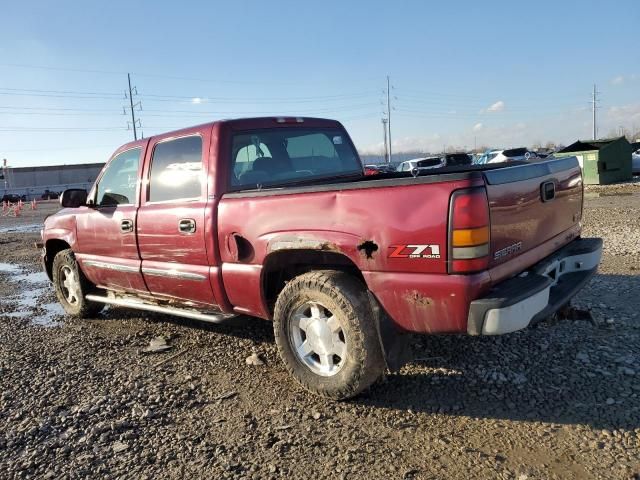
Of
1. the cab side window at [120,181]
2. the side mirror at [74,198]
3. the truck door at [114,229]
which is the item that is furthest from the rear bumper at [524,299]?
the side mirror at [74,198]

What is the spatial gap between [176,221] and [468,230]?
8.15ft

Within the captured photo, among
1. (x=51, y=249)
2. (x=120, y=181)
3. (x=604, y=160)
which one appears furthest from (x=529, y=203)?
(x=604, y=160)

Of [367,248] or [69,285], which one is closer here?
[367,248]

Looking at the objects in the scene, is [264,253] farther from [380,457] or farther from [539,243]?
[539,243]

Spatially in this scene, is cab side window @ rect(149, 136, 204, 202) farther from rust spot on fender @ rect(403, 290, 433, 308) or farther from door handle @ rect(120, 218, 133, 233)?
rust spot on fender @ rect(403, 290, 433, 308)

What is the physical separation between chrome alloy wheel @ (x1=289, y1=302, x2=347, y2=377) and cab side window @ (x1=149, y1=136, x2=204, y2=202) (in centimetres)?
138

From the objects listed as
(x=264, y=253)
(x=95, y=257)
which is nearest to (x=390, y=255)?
(x=264, y=253)

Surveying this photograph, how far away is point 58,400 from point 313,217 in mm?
2320

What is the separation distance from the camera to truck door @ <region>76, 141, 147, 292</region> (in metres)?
4.89

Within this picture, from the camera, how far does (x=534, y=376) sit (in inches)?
142

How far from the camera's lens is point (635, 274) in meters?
6.08

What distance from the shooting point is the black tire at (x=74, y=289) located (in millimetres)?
5805

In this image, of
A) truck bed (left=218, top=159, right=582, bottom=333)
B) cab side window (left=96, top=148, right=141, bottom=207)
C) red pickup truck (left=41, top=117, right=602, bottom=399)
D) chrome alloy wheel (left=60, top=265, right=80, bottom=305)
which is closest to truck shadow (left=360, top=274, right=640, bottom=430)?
red pickup truck (left=41, top=117, right=602, bottom=399)

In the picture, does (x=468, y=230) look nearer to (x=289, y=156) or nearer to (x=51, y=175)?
(x=289, y=156)
